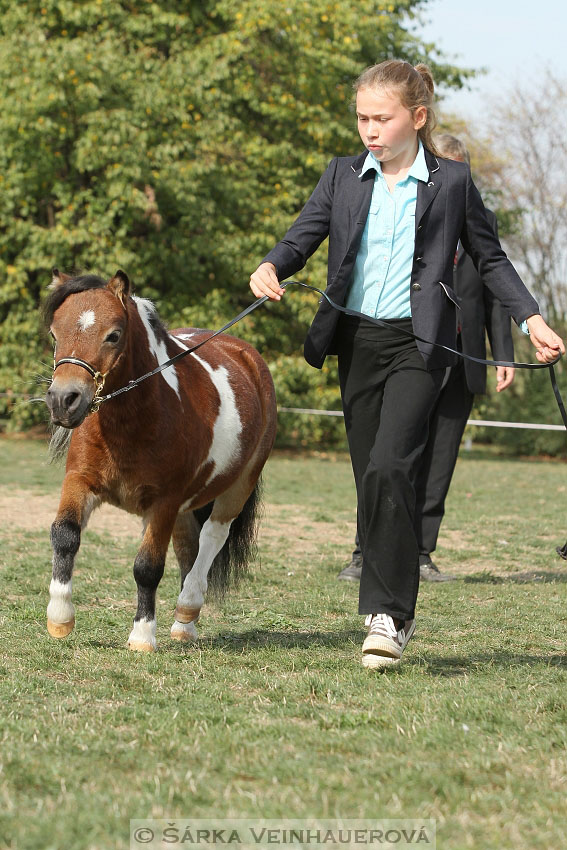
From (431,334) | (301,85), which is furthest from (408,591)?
(301,85)

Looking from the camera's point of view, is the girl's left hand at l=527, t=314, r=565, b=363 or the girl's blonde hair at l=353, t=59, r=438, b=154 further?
the girl's blonde hair at l=353, t=59, r=438, b=154

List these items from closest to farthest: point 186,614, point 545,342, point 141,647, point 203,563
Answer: point 545,342, point 141,647, point 186,614, point 203,563

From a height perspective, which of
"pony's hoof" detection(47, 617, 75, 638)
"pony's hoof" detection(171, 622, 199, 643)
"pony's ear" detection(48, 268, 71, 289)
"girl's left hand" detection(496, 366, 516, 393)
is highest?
"pony's ear" detection(48, 268, 71, 289)

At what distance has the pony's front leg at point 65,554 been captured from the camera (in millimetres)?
4793

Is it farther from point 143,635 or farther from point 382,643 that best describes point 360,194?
point 143,635

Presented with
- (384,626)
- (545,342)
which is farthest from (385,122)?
(384,626)

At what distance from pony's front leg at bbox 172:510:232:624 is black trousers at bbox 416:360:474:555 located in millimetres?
2057

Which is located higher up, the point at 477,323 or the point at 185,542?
the point at 477,323

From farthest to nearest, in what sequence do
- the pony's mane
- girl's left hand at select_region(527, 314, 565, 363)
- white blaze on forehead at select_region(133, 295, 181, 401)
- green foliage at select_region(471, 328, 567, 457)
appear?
green foliage at select_region(471, 328, 567, 457) < white blaze on forehead at select_region(133, 295, 181, 401) < the pony's mane < girl's left hand at select_region(527, 314, 565, 363)

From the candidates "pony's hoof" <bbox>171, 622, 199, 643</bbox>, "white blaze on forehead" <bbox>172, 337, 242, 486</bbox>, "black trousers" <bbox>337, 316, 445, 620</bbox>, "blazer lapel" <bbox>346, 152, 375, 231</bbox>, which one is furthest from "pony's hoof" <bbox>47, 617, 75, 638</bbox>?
"blazer lapel" <bbox>346, 152, 375, 231</bbox>

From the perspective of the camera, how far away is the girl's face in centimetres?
449

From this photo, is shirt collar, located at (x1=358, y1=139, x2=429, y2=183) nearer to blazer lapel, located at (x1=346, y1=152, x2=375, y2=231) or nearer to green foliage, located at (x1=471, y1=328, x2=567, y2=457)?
blazer lapel, located at (x1=346, y1=152, x2=375, y2=231)

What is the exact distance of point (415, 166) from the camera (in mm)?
4645

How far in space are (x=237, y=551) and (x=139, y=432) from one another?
1606 millimetres
